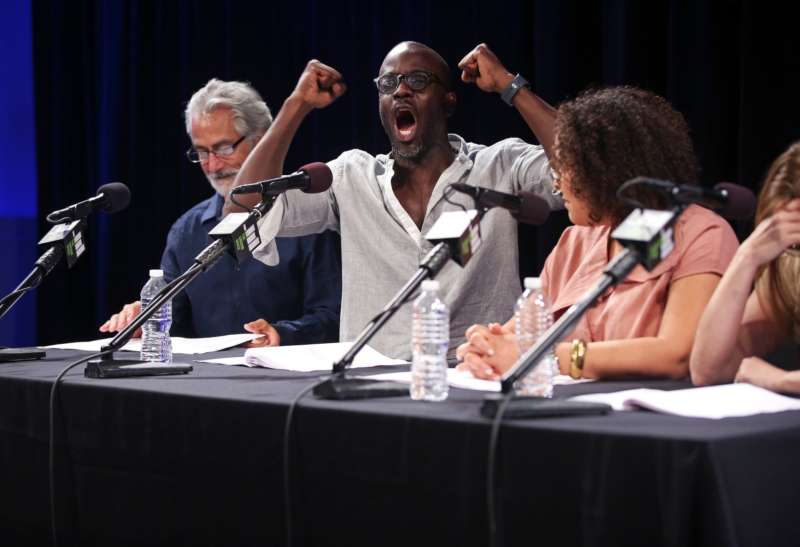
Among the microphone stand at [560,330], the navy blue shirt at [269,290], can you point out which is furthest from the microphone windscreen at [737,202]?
the navy blue shirt at [269,290]

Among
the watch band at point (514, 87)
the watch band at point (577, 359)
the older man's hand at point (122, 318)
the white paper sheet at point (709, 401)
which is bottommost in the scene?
the older man's hand at point (122, 318)

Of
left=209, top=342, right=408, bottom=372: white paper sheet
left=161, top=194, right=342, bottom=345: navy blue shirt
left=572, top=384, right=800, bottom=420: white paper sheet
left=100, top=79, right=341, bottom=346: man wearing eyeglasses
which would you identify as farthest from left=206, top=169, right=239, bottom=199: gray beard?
left=572, top=384, right=800, bottom=420: white paper sheet

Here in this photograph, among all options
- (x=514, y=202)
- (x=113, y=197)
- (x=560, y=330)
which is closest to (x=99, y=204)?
(x=113, y=197)

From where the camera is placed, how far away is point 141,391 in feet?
6.11

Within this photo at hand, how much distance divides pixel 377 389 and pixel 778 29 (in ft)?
5.43

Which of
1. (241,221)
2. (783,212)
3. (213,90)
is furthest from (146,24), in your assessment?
(783,212)

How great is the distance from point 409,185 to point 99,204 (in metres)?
0.85

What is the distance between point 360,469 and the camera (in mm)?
1522

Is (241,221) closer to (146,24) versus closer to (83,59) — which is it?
(146,24)

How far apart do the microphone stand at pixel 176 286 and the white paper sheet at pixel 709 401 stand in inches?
30.6

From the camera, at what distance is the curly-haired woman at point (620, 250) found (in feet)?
6.26

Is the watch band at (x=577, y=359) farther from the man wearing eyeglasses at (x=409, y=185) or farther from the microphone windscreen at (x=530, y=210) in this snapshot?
the man wearing eyeglasses at (x=409, y=185)

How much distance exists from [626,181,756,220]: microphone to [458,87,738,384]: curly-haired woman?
1.30 ft

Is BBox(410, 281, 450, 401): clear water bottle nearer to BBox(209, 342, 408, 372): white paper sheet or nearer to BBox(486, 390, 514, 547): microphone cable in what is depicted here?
BBox(486, 390, 514, 547): microphone cable
